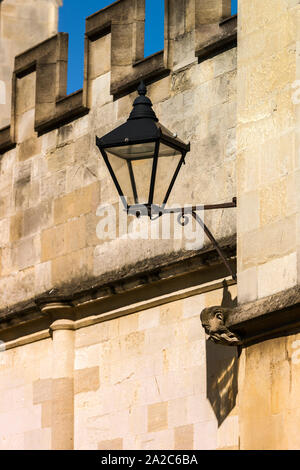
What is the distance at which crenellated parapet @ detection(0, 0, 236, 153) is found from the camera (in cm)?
1021

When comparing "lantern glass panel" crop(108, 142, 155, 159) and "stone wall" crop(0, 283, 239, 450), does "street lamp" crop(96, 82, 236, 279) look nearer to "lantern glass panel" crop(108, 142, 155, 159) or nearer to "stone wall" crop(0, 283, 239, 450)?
"lantern glass panel" crop(108, 142, 155, 159)

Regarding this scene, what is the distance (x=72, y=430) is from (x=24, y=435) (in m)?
0.63

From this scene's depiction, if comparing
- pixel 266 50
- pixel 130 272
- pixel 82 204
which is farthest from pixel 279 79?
pixel 82 204

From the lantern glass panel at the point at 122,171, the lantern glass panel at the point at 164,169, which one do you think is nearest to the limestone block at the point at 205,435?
the lantern glass panel at the point at 164,169

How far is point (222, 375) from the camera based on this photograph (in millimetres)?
9258

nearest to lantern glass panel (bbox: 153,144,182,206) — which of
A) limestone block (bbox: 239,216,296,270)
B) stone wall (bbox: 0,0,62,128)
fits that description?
limestone block (bbox: 239,216,296,270)

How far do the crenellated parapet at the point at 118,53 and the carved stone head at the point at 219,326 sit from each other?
339 centimetres

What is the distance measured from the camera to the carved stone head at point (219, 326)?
22.2ft

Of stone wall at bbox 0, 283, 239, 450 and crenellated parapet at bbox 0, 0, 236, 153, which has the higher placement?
crenellated parapet at bbox 0, 0, 236, 153

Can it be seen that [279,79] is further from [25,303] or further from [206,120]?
[25,303]

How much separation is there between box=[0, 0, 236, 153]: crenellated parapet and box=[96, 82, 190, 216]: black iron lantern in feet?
7.19

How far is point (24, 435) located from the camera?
1095 cm

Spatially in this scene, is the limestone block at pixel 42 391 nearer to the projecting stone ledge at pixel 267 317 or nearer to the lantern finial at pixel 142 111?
the lantern finial at pixel 142 111
